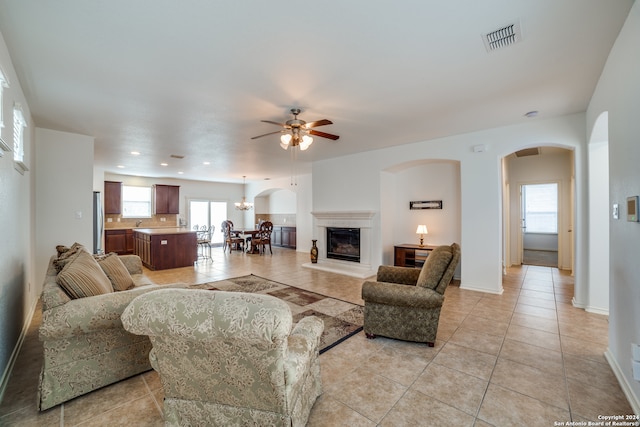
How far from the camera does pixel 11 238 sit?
2518mm

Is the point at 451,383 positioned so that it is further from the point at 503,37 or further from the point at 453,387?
the point at 503,37

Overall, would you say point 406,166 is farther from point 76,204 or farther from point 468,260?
point 76,204

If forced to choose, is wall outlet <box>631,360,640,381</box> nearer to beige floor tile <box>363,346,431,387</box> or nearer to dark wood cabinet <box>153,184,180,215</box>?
beige floor tile <box>363,346,431,387</box>

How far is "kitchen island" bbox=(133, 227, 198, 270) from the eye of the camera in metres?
6.45

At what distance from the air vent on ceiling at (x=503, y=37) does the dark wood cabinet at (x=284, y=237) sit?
848 centimetres

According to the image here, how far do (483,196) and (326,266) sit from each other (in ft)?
11.9

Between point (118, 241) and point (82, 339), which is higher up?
point (118, 241)

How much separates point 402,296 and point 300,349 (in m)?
1.47

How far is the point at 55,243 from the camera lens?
434 centimetres

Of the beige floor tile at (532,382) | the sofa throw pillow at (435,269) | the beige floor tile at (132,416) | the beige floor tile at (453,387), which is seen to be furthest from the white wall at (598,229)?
the beige floor tile at (132,416)

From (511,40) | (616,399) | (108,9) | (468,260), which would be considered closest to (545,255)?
(468,260)

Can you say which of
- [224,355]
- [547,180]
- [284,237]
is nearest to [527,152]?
[547,180]

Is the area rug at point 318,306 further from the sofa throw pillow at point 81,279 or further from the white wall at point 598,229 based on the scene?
Answer: the white wall at point 598,229

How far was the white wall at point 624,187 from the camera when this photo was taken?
182 cm
